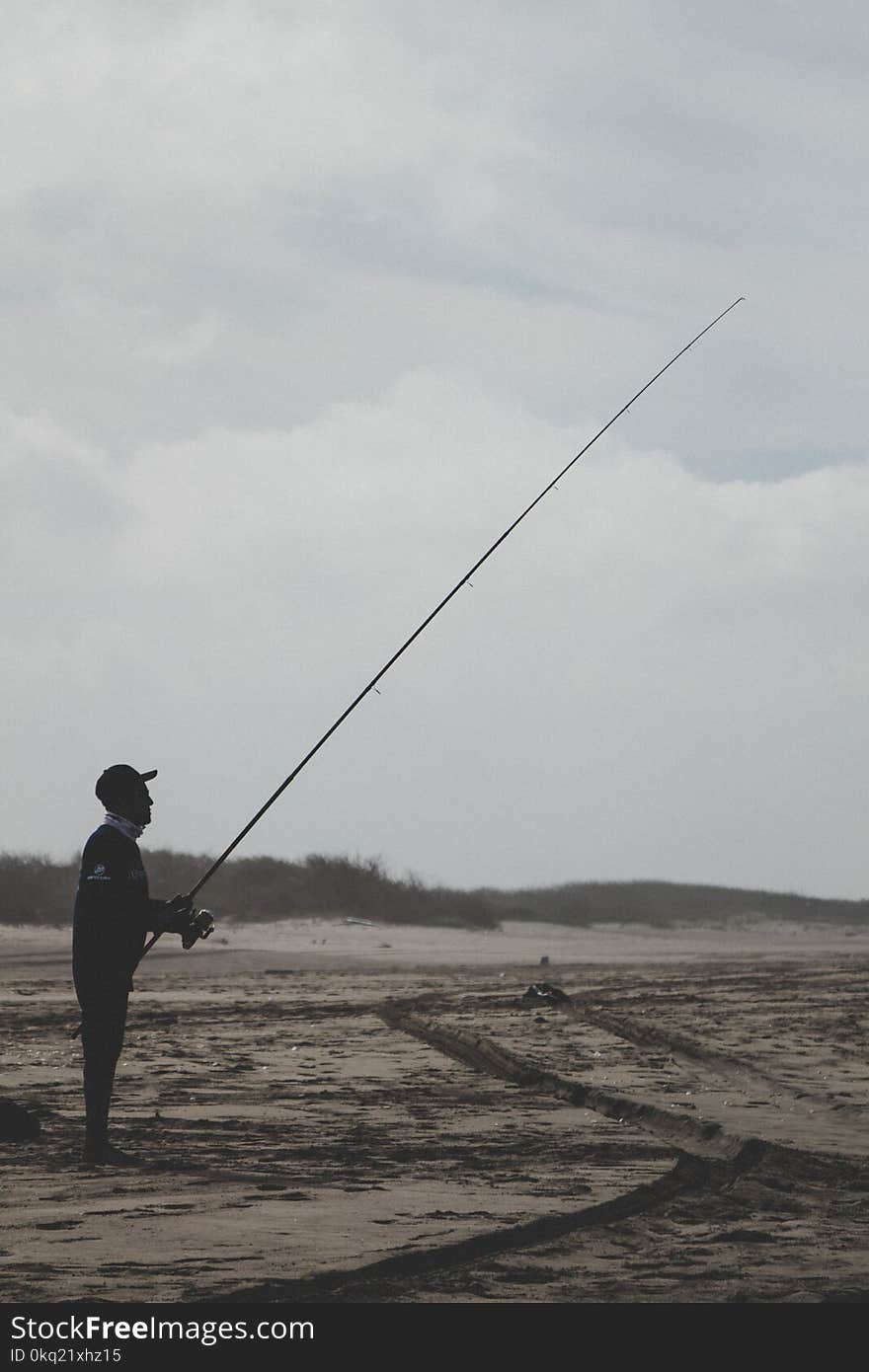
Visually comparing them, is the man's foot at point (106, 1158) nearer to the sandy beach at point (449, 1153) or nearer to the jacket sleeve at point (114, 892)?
the sandy beach at point (449, 1153)

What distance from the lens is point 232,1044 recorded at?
40.0ft

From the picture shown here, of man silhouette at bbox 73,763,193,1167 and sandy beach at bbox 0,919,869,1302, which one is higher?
man silhouette at bbox 73,763,193,1167

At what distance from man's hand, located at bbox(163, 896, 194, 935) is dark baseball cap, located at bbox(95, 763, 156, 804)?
0.56 meters

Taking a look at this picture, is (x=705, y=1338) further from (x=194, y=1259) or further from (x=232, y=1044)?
(x=232, y=1044)

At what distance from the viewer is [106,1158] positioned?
6.99 m

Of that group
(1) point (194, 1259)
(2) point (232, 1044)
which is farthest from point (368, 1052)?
(1) point (194, 1259)

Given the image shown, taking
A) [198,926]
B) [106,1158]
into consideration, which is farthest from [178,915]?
[106,1158]

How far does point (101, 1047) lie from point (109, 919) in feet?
1.81

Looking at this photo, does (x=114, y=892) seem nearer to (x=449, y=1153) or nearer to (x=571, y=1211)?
(x=449, y=1153)

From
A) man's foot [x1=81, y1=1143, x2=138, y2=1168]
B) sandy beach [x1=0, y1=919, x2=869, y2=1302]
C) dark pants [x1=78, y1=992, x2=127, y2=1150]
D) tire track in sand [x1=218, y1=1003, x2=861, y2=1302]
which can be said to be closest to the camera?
tire track in sand [x1=218, y1=1003, x2=861, y2=1302]

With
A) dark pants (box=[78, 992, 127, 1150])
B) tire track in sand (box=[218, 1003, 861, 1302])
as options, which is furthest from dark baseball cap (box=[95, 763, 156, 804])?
tire track in sand (box=[218, 1003, 861, 1302])

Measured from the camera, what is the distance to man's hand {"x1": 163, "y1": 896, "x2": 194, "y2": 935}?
7.34 meters

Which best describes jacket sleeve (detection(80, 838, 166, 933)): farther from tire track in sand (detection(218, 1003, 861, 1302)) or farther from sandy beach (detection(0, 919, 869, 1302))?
tire track in sand (detection(218, 1003, 861, 1302))

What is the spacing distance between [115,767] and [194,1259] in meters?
2.98
